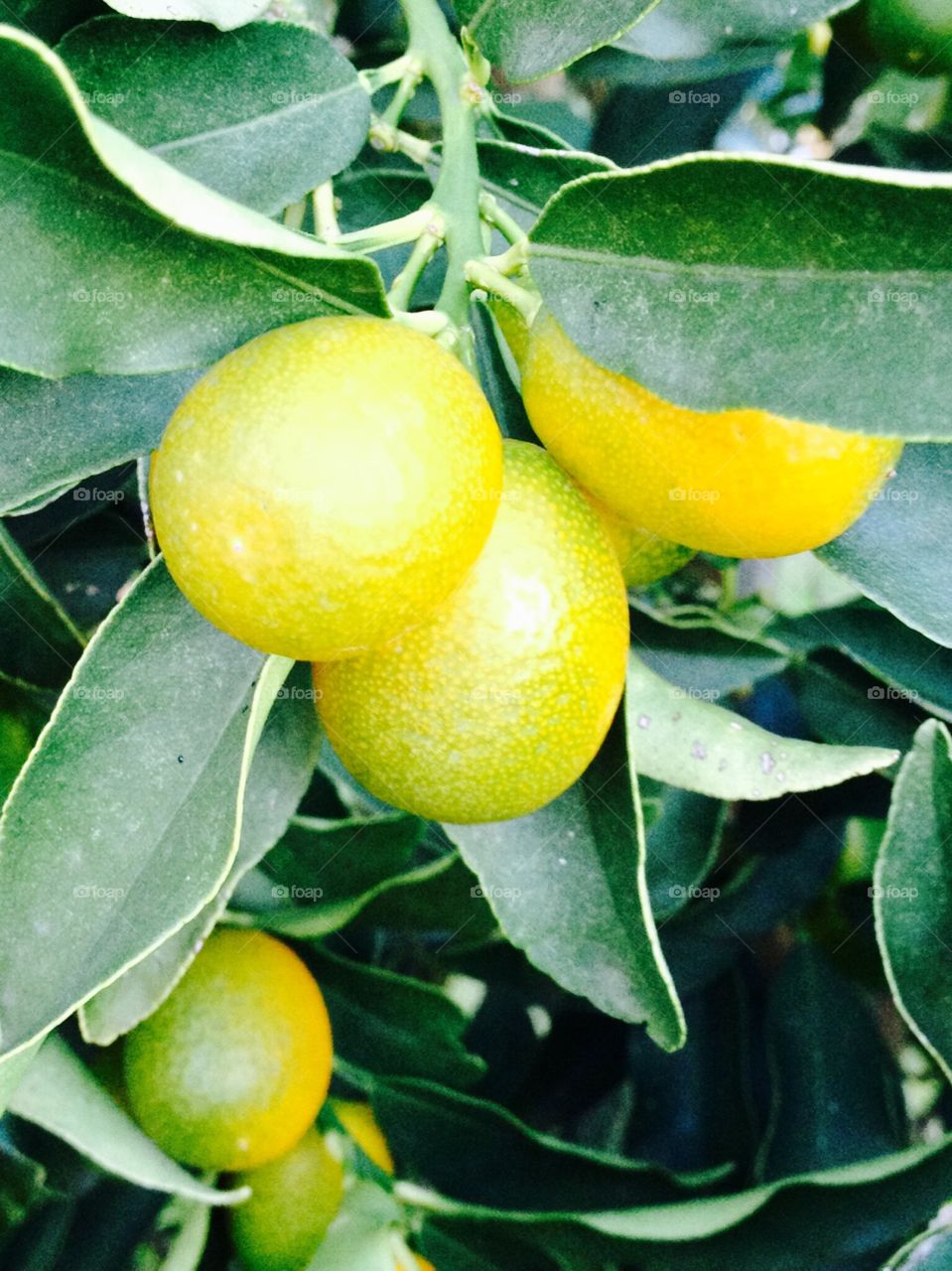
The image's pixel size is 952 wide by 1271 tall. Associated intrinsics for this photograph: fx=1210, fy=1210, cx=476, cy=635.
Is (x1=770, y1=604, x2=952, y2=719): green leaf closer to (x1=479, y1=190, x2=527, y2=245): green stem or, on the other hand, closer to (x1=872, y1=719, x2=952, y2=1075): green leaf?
(x1=872, y1=719, x2=952, y2=1075): green leaf

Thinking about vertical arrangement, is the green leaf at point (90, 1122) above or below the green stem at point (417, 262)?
below

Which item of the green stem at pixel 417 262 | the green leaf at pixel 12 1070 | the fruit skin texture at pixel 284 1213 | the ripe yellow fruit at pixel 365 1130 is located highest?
the green stem at pixel 417 262

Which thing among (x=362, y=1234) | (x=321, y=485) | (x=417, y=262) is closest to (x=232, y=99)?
(x=417, y=262)

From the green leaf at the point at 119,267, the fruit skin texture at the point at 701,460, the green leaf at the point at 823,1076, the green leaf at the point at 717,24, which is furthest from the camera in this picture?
the green leaf at the point at 823,1076

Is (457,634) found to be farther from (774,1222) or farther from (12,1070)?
(774,1222)

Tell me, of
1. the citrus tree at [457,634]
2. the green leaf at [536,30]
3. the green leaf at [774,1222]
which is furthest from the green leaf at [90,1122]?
the green leaf at [536,30]

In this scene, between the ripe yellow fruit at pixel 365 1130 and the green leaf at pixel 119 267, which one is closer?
the green leaf at pixel 119 267

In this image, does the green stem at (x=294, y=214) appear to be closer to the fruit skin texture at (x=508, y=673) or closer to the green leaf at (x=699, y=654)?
the fruit skin texture at (x=508, y=673)
